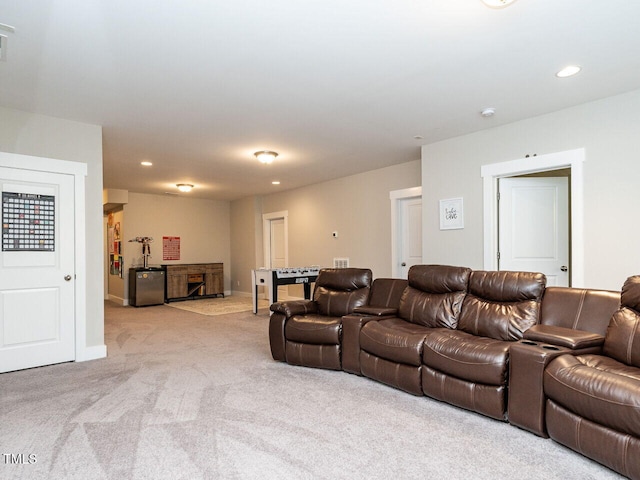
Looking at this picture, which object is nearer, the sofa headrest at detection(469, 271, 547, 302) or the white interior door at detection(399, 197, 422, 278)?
the sofa headrest at detection(469, 271, 547, 302)

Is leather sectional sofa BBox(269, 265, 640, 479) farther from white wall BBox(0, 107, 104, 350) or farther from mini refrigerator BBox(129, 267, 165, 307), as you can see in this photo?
mini refrigerator BBox(129, 267, 165, 307)

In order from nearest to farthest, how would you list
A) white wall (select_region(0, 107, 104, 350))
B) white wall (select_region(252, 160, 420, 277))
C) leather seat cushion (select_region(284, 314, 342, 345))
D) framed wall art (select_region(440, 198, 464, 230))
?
leather seat cushion (select_region(284, 314, 342, 345))
white wall (select_region(0, 107, 104, 350))
framed wall art (select_region(440, 198, 464, 230))
white wall (select_region(252, 160, 420, 277))

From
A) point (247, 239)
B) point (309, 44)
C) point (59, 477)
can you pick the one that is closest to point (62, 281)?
point (59, 477)

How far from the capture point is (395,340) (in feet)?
10.3

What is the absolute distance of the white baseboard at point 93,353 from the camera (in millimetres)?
4090

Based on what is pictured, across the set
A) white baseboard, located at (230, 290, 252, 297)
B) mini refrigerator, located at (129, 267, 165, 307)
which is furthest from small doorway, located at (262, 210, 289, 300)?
mini refrigerator, located at (129, 267, 165, 307)

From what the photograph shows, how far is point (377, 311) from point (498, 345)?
1249 mm

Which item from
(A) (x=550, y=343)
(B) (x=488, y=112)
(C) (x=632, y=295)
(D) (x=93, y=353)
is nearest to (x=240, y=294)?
(D) (x=93, y=353)

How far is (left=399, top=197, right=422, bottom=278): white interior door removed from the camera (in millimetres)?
5941

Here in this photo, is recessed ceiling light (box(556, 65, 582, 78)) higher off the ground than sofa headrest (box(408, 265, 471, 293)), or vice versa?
recessed ceiling light (box(556, 65, 582, 78))

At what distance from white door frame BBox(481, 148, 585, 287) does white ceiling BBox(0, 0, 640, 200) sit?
0.48 m

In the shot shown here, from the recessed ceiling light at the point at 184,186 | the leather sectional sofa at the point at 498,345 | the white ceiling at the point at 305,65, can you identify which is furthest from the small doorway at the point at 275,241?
the leather sectional sofa at the point at 498,345

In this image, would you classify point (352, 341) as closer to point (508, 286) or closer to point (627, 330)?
point (508, 286)

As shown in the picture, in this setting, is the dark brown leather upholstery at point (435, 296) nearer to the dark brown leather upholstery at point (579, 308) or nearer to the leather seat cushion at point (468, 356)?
the leather seat cushion at point (468, 356)
